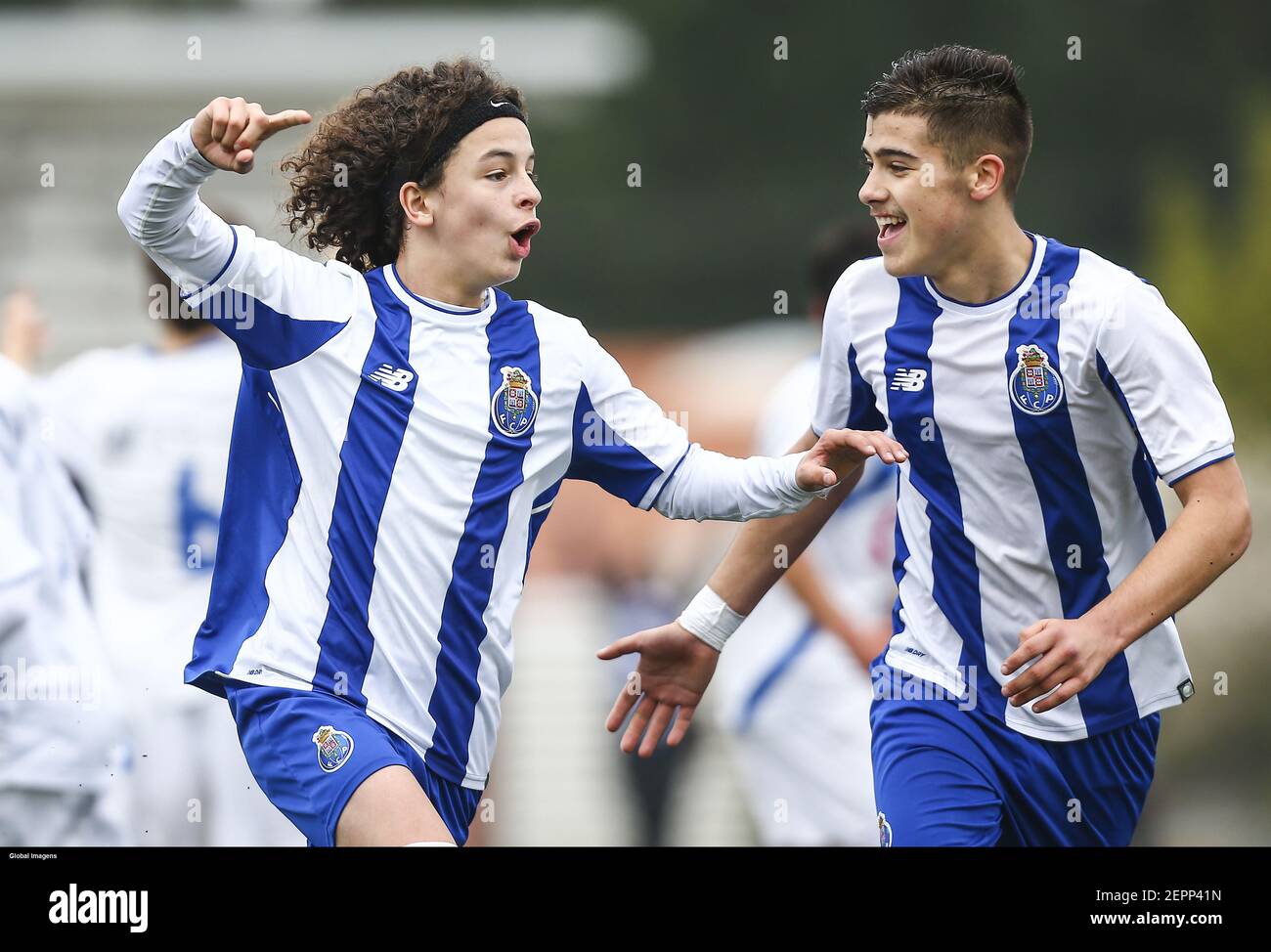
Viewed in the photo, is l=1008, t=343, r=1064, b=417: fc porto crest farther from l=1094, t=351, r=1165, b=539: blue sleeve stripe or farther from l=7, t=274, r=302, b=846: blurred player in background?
l=7, t=274, r=302, b=846: blurred player in background

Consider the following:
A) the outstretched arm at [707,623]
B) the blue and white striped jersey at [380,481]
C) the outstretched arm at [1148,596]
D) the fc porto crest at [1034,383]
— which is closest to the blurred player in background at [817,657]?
the outstretched arm at [707,623]

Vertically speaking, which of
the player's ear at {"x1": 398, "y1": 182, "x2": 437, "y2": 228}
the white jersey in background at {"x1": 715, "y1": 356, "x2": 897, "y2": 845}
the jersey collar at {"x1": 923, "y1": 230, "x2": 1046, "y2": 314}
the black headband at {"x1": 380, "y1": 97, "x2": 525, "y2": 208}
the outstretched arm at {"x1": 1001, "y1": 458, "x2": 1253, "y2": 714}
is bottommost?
the white jersey in background at {"x1": 715, "y1": 356, "x2": 897, "y2": 845}

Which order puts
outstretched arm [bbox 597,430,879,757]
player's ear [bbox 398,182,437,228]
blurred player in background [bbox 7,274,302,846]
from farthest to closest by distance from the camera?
blurred player in background [bbox 7,274,302,846] < outstretched arm [bbox 597,430,879,757] < player's ear [bbox 398,182,437,228]

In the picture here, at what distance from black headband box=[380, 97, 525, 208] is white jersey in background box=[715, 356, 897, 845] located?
84.8 inches

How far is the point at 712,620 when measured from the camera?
14.8 ft

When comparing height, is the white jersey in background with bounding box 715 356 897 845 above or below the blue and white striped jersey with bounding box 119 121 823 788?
below

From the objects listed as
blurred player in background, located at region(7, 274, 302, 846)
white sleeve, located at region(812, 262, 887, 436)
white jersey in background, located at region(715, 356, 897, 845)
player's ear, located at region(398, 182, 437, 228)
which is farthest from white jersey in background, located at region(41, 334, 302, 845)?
white sleeve, located at region(812, 262, 887, 436)

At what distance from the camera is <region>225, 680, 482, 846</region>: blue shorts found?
12.3ft

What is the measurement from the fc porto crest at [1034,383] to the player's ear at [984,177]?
1.22ft

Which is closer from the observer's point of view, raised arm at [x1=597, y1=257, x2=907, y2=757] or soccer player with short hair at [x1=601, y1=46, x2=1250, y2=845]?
soccer player with short hair at [x1=601, y1=46, x2=1250, y2=845]

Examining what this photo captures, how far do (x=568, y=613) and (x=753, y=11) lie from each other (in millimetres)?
6302

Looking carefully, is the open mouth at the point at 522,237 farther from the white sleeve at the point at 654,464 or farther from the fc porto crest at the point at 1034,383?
the fc porto crest at the point at 1034,383

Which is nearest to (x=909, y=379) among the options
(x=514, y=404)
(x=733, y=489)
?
(x=733, y=489)

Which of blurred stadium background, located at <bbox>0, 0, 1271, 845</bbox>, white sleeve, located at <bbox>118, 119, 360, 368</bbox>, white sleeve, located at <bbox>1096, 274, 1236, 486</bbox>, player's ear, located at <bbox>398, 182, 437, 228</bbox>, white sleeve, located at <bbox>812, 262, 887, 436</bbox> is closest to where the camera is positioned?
white sleeve, located at <bbox>118, 119, 360, 368</bbox>
